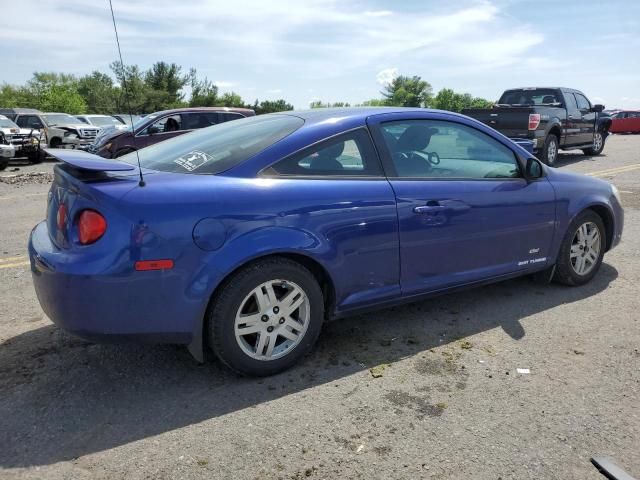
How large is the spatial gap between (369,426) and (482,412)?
59 cm

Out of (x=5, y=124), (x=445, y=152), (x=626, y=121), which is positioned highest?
(x=445, y=152)

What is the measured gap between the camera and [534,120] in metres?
12.3

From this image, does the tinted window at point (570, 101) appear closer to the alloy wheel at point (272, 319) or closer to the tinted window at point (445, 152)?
the tinted window at point (445, 152)

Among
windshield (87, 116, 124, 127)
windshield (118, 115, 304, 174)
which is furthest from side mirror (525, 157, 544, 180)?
windshield (87, 116, 124, 127)

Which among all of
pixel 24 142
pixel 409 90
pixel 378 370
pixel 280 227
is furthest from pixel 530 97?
pixel 409 90

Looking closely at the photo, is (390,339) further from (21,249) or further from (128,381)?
(21,249)

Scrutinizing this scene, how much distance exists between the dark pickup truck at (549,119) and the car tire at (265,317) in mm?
10346

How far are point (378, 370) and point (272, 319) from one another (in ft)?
2.29

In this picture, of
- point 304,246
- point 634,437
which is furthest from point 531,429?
point 304,246

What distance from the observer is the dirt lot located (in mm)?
2390

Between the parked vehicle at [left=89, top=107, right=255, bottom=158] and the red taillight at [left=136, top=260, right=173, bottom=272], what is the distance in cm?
1010

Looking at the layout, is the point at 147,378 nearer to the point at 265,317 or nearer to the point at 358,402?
the point at 265,317

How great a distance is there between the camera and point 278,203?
9.78 feet

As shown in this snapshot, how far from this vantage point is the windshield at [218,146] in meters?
3.14
